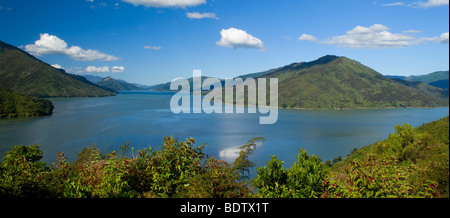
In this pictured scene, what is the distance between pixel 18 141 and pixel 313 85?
128 m

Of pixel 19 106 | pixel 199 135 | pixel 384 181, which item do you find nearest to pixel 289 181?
pixel 384 181

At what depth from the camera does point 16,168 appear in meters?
7.71

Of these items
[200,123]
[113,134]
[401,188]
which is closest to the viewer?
[401,188]

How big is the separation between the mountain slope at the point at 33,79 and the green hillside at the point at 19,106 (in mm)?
72967

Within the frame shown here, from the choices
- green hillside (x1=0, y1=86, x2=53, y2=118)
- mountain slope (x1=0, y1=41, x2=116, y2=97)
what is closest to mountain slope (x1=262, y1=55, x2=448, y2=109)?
green hillside (x1=0, y1=86, x2=53, y2=118)

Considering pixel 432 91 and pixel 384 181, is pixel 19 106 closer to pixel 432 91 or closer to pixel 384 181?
pixel 384 181

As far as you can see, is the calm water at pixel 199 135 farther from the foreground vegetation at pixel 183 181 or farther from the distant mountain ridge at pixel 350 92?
the distant mountain ridge at pixel 350 92

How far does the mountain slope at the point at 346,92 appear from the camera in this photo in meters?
120

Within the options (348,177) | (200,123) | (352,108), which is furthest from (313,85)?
(348,177)

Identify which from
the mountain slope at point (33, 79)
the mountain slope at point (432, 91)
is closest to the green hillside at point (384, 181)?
the mountain slope at point (432, 91)

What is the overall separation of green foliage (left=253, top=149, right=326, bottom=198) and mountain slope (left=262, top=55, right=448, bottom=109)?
108m

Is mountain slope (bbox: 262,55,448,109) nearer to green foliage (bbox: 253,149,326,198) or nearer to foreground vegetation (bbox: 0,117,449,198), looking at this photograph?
green foliage (bbox: 253,149,326,198)

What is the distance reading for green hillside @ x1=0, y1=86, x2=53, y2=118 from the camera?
67.0 metres
